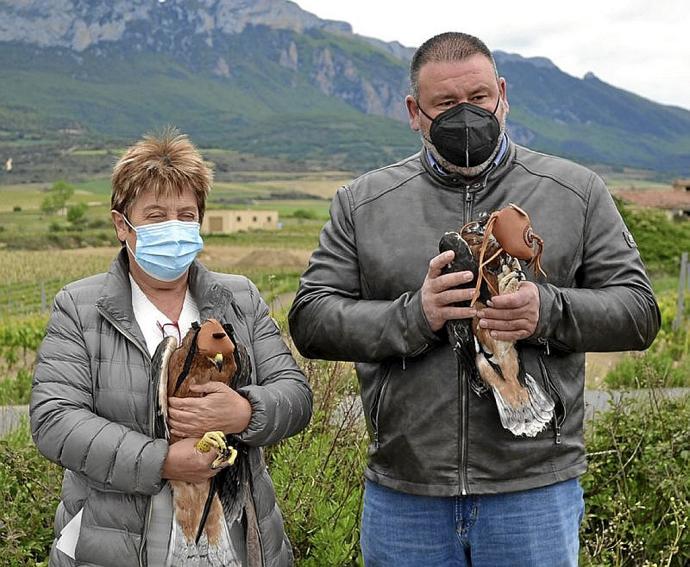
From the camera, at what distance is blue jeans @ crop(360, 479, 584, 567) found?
112 inches

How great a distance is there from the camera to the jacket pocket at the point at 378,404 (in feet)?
9.76

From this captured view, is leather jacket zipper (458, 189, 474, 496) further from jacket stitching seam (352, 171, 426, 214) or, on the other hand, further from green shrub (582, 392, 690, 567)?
green shrub (582, 392, 690, 567)

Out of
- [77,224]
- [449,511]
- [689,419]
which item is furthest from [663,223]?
[77,224]

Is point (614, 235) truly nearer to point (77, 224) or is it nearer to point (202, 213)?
point (202, 213)

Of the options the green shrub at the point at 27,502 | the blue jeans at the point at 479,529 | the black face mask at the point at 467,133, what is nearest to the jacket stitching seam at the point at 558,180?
the black face mask at the point at 467,133

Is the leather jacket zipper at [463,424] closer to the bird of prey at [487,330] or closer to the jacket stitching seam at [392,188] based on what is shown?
the bird of prey at [487,330]

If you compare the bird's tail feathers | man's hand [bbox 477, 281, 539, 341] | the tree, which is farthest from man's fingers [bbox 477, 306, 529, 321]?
the tree

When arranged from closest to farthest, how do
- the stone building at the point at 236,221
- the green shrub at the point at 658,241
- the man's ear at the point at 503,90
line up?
1. the man's ear at the point at 503,90
2. the green shrub at the point at 658,241
3. the stone building at the point at 236,221

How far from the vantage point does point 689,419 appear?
5.17 metres

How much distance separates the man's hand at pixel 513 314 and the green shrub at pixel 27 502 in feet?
8.95

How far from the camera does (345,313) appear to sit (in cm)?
289

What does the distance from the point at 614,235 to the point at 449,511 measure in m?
1.00

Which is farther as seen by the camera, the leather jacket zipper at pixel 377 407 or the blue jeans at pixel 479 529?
A: the leather jacket zipper at pixel 377 407

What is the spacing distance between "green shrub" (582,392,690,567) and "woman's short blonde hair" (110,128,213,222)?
2.59m
